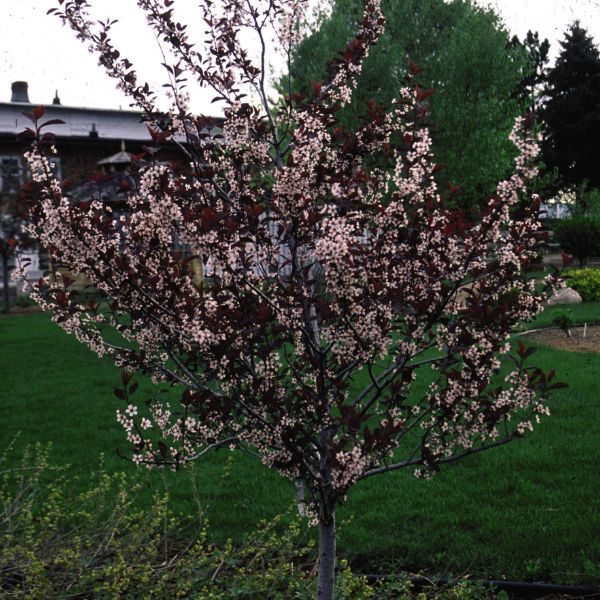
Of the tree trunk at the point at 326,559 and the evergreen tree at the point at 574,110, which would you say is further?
the evergreen tree at the point at 574,110

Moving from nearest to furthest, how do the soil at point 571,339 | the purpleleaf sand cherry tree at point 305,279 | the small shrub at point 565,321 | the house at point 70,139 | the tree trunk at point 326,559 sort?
1. the purpleleaf sand cherry tree at point 305,279
2. the tree trunk at point 326,559
3. the soil at point 571,339
4. the small shrub at point 565,321
5. the house at point 70,139

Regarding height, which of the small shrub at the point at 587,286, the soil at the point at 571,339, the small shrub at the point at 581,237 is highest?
the small shrub at the point at 581,237

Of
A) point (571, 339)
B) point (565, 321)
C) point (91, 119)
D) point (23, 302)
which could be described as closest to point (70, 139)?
point (91, 119)

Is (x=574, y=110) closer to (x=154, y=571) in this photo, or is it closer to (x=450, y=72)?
(x=450, y=72)

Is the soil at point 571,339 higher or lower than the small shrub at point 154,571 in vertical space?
higher

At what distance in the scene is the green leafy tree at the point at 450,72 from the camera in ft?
69.4

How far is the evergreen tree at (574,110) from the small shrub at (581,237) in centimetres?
1749

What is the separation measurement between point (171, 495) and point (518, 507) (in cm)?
305

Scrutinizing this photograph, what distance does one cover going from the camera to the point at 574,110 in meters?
39.4

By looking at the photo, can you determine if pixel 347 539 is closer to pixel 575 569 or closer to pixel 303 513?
pixel 303 513

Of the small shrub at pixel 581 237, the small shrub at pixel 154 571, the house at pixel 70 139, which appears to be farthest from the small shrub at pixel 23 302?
the small shrub at pixel 154 571

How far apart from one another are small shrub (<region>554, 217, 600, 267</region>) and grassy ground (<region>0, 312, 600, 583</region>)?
15033mm

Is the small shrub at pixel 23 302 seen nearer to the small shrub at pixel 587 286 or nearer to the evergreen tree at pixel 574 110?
the small shrub at pixel 587 286

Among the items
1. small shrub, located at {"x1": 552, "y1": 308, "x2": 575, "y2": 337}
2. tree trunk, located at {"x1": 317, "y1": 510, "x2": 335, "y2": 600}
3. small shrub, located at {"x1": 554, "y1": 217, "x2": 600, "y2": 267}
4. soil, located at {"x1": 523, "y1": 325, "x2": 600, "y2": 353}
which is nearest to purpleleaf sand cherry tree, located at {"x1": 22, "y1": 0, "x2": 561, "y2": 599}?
tree trunk, located at {"x1": 317, "y1": 510, "x2": 335, "y2": 600}
